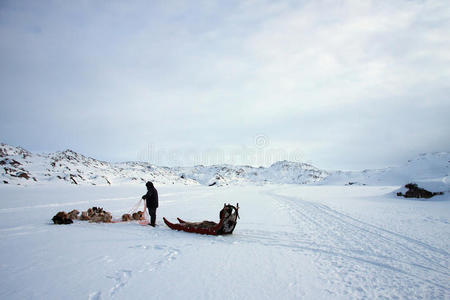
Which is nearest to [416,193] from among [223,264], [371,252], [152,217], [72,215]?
[371,252]

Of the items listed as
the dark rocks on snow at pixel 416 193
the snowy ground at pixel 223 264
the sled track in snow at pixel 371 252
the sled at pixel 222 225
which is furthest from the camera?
the dark rocks on snow at pixel 416 193

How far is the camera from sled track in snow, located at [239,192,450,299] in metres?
5.48

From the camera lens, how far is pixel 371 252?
7531mm

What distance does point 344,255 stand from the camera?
7.21m

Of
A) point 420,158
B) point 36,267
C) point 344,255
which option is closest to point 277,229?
point 344,255

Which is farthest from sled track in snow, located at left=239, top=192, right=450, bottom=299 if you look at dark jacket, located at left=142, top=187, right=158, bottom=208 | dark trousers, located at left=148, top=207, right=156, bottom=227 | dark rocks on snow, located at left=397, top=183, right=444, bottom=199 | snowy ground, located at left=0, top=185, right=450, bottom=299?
Answer: dark rocks on snow, located at left=397, top=183, right=444, bottom=199

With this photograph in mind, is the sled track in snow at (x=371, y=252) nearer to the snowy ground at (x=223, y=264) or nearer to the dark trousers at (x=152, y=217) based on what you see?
the snowy ground at (x=223, y=264)

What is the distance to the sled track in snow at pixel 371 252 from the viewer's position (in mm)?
5484

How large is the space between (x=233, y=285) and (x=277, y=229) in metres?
6.63

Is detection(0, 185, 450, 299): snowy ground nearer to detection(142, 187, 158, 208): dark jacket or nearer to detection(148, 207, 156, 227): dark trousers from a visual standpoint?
detection(148, 207, 156, 227): dark trousers

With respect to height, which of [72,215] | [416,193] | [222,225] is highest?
[72,215]

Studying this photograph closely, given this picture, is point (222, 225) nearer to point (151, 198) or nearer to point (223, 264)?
point (223, 264)

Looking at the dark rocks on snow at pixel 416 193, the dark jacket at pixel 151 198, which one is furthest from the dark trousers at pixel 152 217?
the dark rocks on snow at pixel 416 193

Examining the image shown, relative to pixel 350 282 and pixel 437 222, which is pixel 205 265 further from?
pixel 437 222
